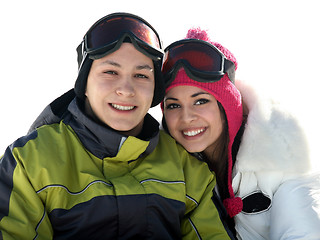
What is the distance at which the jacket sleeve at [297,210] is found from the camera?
249 centimetres

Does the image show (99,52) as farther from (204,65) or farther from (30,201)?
(30,201)

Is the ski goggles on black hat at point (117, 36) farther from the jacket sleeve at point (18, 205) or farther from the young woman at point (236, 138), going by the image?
the jacket sleeve at point (18, 205)

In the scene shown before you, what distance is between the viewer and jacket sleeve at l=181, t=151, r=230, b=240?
2629 millimetres

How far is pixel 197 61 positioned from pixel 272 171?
3.51 feet

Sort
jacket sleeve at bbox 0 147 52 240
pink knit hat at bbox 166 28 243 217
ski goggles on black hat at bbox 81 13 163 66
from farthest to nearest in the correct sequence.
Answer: pink knit hat at bbox 166 28 243 217 < ski goggles on black hat at bbox 81 13 163 66 < jacket sleeve at bbox 0 147 52 240

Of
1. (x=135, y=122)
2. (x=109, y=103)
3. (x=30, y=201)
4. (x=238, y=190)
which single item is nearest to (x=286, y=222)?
(x=238, y=190)

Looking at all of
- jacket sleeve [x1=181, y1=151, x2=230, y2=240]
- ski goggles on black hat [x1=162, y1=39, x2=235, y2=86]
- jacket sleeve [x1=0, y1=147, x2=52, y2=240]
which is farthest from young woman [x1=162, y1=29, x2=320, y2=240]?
jacket sleeve [x1=0, y1=147, x2=52, y2=240]

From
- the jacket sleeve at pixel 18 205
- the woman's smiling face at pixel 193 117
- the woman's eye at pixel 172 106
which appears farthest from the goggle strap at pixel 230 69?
the jacket sleeve at pixel 18 205

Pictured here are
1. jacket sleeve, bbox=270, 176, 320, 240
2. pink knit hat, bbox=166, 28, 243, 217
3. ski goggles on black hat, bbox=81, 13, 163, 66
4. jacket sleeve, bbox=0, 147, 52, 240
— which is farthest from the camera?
pink knit hat, bbox=166, 28, 243, 217

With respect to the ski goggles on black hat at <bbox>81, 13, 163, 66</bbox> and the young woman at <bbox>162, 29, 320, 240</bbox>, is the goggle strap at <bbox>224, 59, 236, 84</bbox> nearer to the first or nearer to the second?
the young woman at <bbox>162, 29, 320, 240</bbox>

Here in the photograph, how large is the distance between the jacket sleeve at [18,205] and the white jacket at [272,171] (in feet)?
5.11

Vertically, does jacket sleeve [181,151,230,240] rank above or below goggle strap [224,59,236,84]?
below

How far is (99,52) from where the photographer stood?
2613 millimetres

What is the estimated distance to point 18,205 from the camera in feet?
6.77
